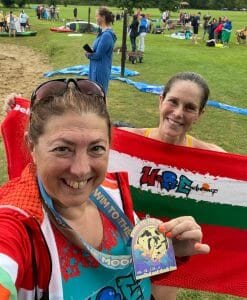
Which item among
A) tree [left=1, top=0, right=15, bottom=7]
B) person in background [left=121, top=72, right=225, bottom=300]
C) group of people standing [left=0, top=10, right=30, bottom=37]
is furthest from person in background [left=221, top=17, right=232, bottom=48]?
tree [left=1, top=0, right=15, bottom=7]

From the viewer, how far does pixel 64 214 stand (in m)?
1.72

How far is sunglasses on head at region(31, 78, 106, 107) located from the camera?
65.2 inches

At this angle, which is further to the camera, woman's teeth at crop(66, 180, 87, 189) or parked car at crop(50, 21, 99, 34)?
parked car at crop(50, 21, 99, 34)

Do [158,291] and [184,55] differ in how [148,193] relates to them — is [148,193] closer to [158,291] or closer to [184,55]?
[158,291]

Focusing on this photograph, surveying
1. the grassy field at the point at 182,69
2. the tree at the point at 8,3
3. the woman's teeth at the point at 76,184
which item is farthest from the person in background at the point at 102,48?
the tree at the point at 8,3

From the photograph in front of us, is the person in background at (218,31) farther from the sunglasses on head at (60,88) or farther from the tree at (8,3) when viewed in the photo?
the tree at (8,3)

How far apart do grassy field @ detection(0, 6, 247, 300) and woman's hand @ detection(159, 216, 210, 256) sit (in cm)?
256

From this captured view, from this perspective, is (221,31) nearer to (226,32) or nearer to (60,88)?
(226,32)

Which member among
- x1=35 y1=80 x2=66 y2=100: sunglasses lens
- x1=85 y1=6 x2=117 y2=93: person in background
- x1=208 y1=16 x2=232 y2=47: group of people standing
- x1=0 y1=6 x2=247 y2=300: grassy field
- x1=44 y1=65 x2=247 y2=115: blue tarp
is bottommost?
x1=0 y1=6 x2=247 y2=300: grassy field

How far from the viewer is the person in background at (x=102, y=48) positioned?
9031mm

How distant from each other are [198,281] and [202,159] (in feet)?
3.13

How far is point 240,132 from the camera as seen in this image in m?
9.82

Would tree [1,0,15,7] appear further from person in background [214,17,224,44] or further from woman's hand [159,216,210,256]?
woman's hand [159,216,210,256]

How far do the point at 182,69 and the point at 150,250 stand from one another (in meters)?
16.5
